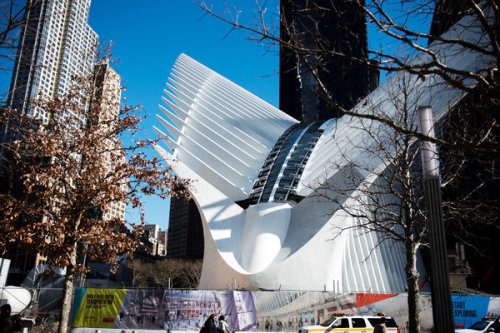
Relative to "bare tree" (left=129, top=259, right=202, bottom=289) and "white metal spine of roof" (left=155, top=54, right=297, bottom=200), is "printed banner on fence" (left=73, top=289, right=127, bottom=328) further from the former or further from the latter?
"bare tree" (left=129, top=259, right=202, bottom=289)

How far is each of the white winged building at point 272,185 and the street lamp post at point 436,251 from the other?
13.5 m

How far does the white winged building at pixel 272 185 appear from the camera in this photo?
26.5 meters

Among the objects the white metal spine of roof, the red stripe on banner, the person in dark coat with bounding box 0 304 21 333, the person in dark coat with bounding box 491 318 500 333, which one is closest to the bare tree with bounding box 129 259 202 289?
the white metal spine of roof

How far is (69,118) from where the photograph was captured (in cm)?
1271

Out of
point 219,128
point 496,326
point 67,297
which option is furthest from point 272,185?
point 67,297

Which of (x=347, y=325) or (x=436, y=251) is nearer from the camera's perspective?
(x=436, y=251)

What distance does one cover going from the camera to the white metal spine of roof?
3484 centimetres

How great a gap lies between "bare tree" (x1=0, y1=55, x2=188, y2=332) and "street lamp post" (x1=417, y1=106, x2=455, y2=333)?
25.0ft

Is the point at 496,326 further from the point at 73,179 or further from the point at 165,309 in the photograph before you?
the point at 73,179

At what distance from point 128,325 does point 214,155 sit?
63.7 feet

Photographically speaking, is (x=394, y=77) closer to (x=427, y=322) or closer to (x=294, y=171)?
(x=294, y=171)

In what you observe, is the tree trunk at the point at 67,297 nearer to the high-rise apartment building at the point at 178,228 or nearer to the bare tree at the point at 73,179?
the bare tree at the point at 73,179

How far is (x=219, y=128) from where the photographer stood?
38094 mm

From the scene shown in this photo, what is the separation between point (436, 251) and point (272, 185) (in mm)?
26232
